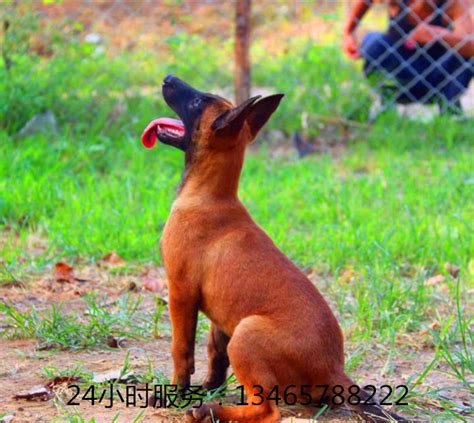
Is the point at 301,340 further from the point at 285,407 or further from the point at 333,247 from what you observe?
the point at 333,247

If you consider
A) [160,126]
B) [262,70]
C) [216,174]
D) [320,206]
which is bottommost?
[320,206]

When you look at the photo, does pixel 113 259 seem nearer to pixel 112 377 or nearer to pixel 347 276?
pixel 347 276

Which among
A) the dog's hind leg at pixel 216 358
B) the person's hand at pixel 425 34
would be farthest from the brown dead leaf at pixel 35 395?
the person's hand at pixel 425 34

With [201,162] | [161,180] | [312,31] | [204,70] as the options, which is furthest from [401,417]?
[312,31]

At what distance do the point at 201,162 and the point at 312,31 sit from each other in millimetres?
7484

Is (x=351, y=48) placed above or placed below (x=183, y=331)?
above

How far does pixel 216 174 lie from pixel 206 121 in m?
0.20

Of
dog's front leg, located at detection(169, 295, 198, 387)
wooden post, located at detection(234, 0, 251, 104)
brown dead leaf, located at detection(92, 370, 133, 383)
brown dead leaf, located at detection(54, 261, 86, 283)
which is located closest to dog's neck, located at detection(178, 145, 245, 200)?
dog's front leg, located at detection(169, 295, 198, 387)

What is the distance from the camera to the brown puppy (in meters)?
3.07

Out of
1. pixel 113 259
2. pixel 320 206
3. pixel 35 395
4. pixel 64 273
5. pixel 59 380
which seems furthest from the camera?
pixel 320 206

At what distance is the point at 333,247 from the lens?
5.37 m

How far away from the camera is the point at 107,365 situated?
12.4 ft

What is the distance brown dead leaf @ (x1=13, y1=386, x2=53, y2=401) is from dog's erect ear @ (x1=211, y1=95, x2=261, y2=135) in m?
1.14

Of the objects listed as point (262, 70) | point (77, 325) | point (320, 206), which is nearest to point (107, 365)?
point (77, 325)
